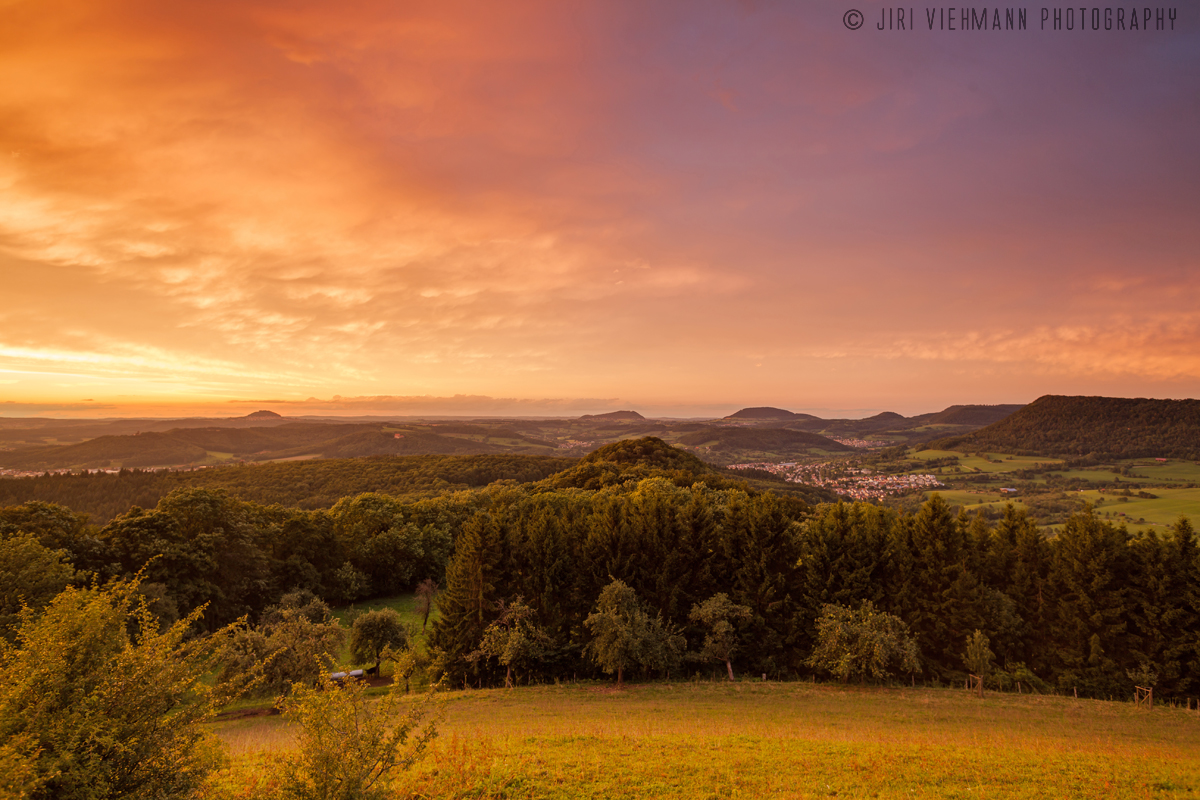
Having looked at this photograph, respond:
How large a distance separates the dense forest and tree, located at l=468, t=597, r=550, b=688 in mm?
584

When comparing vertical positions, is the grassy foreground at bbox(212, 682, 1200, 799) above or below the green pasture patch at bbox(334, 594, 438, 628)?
above

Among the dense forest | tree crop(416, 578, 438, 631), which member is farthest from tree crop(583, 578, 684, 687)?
tree crop(416, 578, 438, 631)

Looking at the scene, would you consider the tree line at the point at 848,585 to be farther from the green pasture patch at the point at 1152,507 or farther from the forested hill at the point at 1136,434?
the forested hill at the point at 1136,434

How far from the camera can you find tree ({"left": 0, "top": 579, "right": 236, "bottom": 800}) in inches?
325

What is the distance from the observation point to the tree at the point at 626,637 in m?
29.7

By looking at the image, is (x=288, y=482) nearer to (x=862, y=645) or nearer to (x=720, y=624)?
(x=720, y=624)

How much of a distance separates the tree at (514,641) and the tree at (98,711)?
74.6 ft

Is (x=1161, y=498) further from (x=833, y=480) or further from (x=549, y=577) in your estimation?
(x=549, y=577)

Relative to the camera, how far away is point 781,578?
36781mm

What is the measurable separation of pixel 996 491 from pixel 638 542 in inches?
5875

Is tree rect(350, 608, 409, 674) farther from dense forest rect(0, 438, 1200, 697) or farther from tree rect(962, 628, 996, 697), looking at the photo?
tree rect(962, 628, 996, 697)

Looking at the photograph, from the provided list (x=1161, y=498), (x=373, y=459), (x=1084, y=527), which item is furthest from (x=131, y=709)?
(x=1161, y=498)

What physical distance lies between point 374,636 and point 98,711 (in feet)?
101

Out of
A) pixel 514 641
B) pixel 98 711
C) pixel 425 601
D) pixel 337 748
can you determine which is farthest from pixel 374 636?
pixel 337 748
